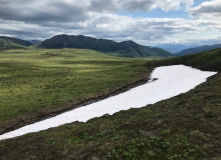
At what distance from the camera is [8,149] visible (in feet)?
65.2

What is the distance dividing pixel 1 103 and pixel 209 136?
48.2m

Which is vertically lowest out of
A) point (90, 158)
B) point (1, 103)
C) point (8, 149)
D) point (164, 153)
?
point (1, 103)

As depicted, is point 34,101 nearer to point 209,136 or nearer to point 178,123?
point 178,123

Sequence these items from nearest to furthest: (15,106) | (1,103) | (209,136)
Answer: (209,136)
(15,106)
(1,103)

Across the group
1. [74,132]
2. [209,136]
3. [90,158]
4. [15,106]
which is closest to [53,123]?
[74,132]

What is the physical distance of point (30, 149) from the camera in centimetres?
1859

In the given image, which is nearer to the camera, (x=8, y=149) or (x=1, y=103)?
(x=8, y=149)

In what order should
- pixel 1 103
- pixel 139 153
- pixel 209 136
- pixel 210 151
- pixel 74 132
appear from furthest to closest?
pixel 1 103
pixel 74 132
pixel 209 136
pixel 139 153
pixel 210 151

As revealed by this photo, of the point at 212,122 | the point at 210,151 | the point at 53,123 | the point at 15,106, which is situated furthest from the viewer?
the point at 15,106

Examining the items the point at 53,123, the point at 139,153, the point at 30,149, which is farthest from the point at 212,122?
the point at 53,123

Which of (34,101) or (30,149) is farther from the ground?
(30,149)

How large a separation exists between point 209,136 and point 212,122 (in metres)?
3.37

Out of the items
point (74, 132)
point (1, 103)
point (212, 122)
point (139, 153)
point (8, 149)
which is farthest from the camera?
point (1, 103)

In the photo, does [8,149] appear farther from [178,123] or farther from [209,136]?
[209,136]
